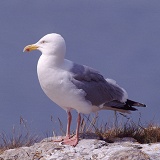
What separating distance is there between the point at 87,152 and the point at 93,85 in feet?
4.72

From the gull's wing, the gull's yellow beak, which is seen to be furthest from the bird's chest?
the gull's yellow beak

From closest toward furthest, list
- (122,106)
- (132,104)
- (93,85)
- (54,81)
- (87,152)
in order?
(87,152)
(54,81)
(93,85)
(122,106)
(132,104)

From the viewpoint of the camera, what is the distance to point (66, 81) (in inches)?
282

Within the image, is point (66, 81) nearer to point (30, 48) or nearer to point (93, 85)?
point (93, 85)

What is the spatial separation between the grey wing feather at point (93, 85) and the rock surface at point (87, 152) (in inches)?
31.1

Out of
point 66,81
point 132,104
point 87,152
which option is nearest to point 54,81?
point 66,81

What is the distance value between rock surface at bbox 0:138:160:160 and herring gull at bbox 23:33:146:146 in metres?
0.35

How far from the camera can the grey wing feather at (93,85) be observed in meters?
7.36

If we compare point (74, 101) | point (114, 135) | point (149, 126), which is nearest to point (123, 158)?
point (74, 101)

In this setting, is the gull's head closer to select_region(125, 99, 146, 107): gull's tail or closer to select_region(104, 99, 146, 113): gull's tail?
select_region(104, 99, 146, 113): gull's tail

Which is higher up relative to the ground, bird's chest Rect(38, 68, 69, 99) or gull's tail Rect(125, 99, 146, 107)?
bird's chest Rect(38, 68, 69, 99)

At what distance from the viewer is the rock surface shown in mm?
5965

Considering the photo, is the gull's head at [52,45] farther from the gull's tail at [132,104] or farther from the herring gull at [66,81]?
the gull's tail at [132,104]

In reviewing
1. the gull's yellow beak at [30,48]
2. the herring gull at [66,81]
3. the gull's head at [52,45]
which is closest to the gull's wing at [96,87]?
the herring gull at [66,81]
